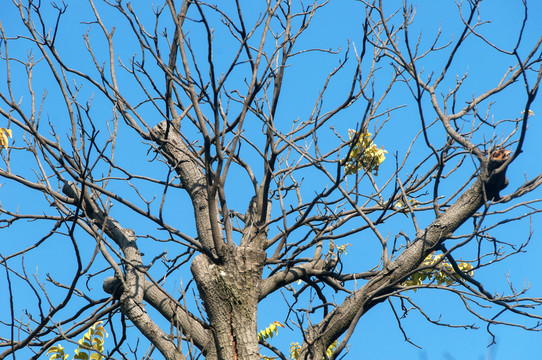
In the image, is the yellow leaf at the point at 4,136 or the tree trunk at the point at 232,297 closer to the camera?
the tree trunk at the point at 232,297

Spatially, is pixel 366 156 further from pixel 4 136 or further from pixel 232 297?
pixel 4 136

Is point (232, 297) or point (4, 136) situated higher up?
point (4, 136)

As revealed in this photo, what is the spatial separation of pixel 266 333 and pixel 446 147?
8.33 ft

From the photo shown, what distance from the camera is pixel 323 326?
14.5 ft

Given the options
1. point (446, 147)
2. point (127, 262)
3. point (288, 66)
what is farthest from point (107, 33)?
point (446, 147)

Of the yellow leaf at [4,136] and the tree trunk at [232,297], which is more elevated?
the yellow leaf at [4,136]

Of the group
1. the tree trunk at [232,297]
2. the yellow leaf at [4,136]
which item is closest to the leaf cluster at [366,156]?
the tree trunk at [232,297]

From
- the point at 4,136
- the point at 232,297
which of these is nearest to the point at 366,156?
the point at 232,297

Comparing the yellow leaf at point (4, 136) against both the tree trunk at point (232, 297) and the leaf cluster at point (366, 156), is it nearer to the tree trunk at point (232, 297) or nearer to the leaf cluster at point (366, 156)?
the tree trunk at point (232, 297)

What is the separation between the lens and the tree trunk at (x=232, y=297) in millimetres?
4117

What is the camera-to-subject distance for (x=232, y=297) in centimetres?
425

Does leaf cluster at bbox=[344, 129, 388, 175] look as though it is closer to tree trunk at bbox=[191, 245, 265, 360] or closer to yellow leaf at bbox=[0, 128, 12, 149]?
tree trunk at bbox=[191, 245, 265, 360]

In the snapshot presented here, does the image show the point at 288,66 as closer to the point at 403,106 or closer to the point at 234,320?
the point at 403,106

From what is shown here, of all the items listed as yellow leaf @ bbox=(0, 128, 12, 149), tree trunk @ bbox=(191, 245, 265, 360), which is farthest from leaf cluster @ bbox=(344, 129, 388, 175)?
yellow leaf @ bbox=(0, 128, 12, 149)
